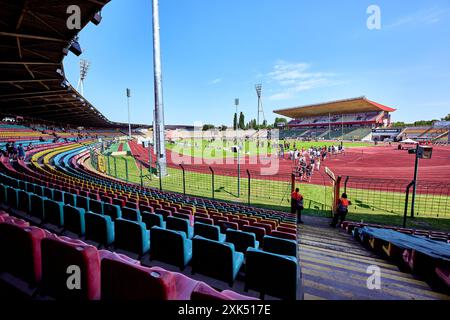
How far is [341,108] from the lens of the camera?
81.8 m

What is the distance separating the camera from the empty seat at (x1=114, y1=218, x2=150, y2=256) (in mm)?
3658

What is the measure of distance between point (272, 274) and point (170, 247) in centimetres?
160

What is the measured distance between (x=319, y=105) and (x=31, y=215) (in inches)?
3615

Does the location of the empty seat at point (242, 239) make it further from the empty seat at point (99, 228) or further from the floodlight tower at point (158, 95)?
the floodlight tower at point (158, 95)

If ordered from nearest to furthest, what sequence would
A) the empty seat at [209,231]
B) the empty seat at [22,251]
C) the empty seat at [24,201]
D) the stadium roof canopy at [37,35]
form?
the empty seat at [22,251]
the empty seat at [209,231]
the empty seat at [24,201]
the stadium roof canopy at [37,35]

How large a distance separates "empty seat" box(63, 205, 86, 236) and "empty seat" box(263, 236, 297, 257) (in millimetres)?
3577

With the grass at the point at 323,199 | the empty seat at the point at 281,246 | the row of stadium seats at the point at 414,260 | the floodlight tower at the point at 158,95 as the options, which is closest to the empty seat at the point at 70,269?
the empty seat at the point at 281,246

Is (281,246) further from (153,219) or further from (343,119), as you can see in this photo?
(343,119)

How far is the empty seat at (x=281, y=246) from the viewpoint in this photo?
360 cm

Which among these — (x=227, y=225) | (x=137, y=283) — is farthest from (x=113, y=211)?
(x=137, y=283)

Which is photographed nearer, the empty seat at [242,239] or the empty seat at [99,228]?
the empty seat at [99,228]

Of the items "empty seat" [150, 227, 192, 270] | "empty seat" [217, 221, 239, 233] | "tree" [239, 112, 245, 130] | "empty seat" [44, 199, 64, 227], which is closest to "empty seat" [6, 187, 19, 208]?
"empty seat" [44, 199, 64, 227]

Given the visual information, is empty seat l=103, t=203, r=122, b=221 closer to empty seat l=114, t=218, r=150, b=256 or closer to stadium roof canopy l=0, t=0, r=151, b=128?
empty seat l=114, t=218, r=150, b=256

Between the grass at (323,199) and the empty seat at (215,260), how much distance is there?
8167 mm
